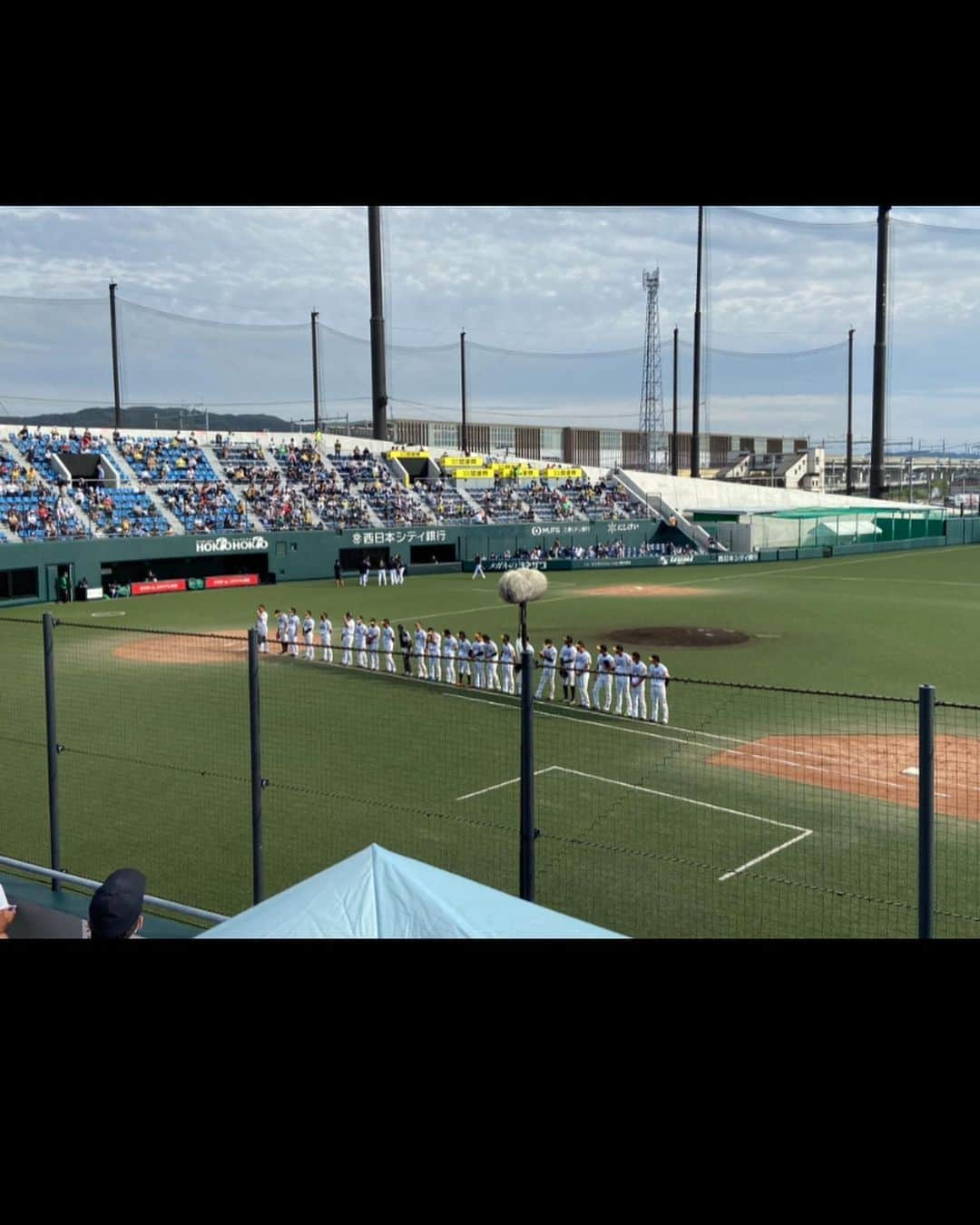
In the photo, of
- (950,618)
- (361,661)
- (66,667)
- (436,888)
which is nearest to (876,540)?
(950,618)

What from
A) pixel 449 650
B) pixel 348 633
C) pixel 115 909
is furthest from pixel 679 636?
pixel 115 909

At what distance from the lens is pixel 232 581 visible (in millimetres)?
43250

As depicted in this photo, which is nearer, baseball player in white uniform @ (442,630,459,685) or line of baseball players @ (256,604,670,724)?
line of baseball players @ (256,604,670,724)

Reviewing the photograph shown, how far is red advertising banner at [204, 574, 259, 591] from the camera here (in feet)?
139

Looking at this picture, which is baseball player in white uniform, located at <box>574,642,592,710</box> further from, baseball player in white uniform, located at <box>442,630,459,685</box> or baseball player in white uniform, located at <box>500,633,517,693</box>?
baseball player in white uniform, located at <box>442,630,459,685</box>

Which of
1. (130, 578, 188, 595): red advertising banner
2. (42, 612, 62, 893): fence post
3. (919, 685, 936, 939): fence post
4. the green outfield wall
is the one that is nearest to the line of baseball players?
→ (42, 612, 62, 893): fence post

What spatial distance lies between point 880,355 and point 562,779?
6476 centimetres

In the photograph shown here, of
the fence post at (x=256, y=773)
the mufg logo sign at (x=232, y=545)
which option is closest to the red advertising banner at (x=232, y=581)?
the mufg logo sign at (x=232, y=545)

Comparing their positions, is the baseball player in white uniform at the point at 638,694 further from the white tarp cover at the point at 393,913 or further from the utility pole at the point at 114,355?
the utility pole at the point at 114,355

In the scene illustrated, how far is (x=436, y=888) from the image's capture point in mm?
5254

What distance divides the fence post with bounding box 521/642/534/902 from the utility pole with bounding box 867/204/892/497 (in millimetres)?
66607

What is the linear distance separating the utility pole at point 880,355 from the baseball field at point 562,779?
47781 millimetres

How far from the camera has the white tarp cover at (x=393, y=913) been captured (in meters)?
4.89
